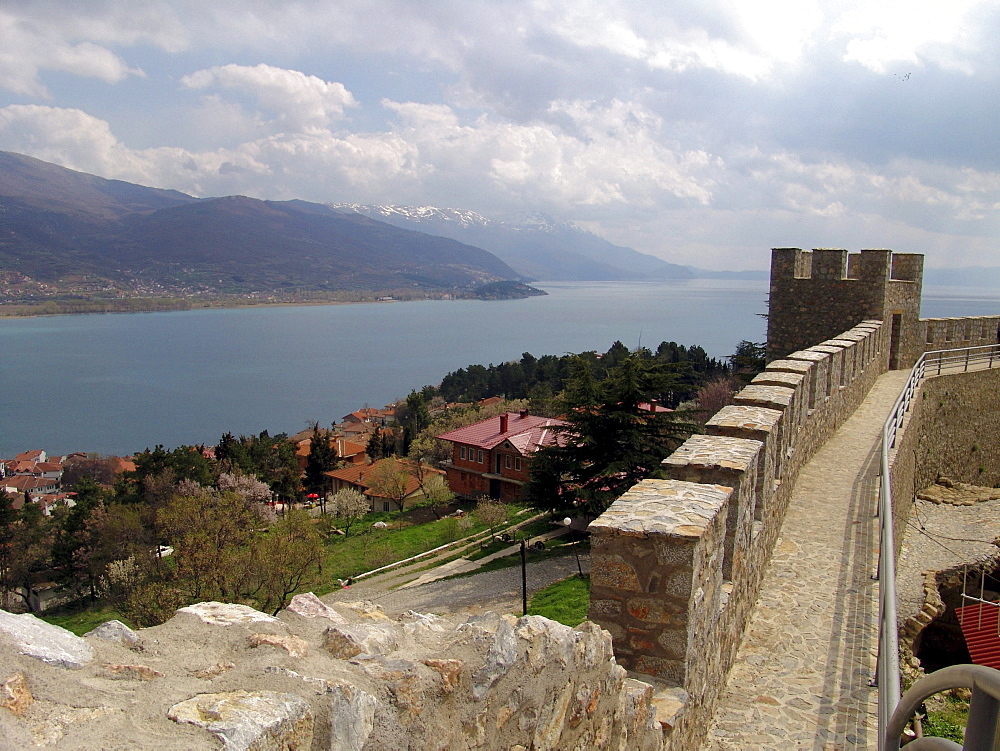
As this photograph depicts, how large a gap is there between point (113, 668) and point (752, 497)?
4005 mm

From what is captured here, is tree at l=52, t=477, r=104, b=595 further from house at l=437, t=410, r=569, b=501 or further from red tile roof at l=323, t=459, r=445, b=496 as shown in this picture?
house at l=437, t=410, r=569, b=501

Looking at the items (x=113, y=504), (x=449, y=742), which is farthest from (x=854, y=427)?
(x=113, y=504)

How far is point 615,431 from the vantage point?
1391cm

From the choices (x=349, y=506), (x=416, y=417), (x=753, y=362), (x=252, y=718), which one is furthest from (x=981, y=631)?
(x=416, y=417)

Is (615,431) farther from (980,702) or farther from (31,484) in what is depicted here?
(31,484)

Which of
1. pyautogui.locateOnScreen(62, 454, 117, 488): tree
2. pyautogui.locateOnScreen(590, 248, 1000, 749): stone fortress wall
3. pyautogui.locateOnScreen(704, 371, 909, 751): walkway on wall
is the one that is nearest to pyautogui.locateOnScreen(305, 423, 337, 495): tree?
pyautogui.locateOnScreen(62, 454, 117, 488): tree

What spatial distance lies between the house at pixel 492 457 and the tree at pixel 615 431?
16.9 meters

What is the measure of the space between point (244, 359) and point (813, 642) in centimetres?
11193

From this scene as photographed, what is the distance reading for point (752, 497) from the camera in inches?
181

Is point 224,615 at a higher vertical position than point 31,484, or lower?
higher

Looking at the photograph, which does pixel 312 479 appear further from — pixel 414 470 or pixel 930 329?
pixel 930 329

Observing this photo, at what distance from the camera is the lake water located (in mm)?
68375

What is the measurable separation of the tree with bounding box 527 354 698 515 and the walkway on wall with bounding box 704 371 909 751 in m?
6.53

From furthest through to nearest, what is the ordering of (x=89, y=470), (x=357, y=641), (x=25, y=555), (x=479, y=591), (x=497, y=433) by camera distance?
1. (x=89, y=470)
2. (x=497, y=433)
3. (x=25, y=555)
4. (x=479, y=591)
5. (x=357, y=641)
